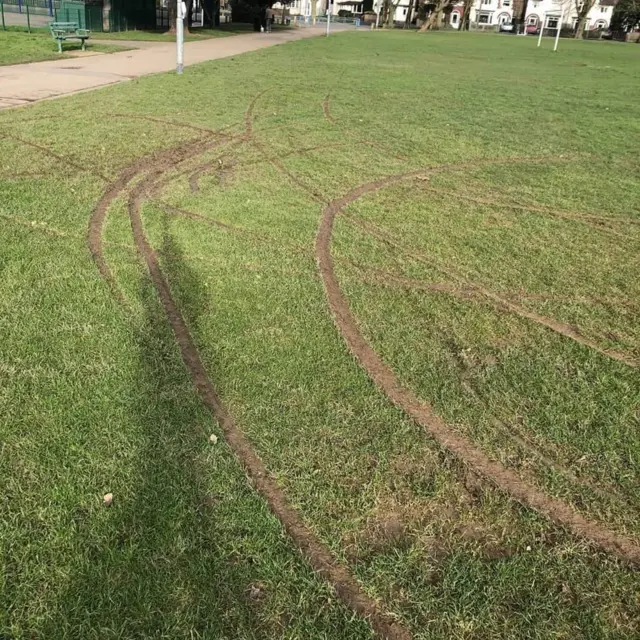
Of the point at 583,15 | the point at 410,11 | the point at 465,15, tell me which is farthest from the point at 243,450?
the point at 410,11

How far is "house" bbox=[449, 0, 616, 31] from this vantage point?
93938 mm

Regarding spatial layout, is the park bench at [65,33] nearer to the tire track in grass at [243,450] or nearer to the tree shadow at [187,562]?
the tire track in grass at [243,450]

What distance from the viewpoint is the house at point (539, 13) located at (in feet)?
308

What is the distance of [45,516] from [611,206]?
25.5ft

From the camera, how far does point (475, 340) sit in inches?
181

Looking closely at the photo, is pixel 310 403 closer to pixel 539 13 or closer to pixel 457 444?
pixel 457 444

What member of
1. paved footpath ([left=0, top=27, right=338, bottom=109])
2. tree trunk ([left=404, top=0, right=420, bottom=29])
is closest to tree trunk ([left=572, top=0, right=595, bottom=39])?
tree trunk ([left=404, top=0, right=420, bottom=29])

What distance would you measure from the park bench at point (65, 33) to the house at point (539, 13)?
80.8m

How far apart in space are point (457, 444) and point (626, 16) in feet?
328

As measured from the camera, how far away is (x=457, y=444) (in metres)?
3.45

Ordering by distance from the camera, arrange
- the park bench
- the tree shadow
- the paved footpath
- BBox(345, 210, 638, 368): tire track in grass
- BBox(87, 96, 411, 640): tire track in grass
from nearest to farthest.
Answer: the tree shadow < BBox(87, 96, 411, 640): tire track in grass < BBox(345, 210, 638, 368): tire track in grass < the paved footpath < the park bench

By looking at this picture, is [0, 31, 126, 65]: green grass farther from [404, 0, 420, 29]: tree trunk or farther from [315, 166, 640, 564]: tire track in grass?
[404, 0, 420, 29]: tree trunk

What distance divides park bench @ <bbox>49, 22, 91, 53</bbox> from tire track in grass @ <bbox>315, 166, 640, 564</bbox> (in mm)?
20597

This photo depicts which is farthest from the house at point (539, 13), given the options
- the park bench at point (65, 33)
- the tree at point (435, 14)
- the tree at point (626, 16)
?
the park bench at point (65, 33)
